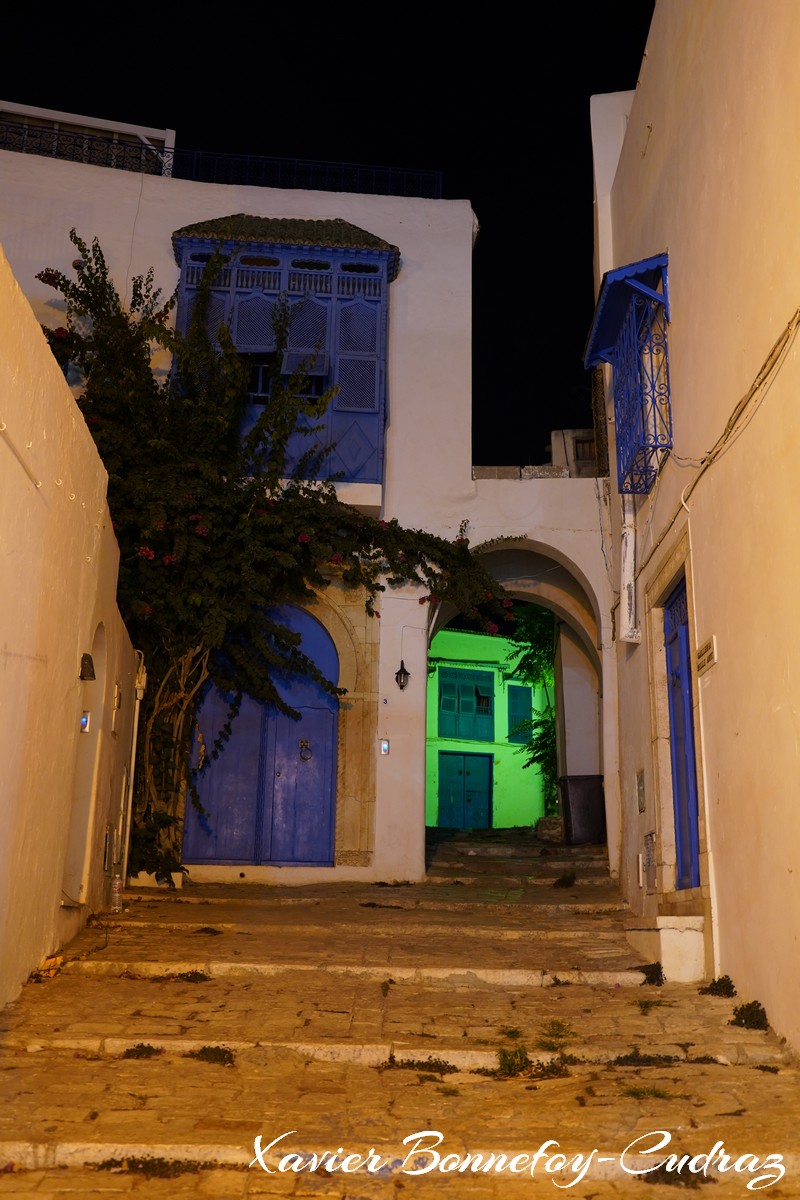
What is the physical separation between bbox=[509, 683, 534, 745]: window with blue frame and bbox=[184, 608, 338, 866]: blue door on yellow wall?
9863mm

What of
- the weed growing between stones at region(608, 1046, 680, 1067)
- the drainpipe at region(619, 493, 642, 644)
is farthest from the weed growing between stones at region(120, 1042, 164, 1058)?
the drainpipe at region(619, 493, 642, 644)

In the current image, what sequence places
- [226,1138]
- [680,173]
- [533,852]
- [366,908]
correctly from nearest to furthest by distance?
1. [226,1138]
2. [680,173]
3. [366,908]
4. [533,852]

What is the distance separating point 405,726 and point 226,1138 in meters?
7.95

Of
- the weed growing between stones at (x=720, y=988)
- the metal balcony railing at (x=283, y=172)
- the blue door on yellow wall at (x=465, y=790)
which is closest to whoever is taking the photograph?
the weed growing between stones at (x=720, y=988)

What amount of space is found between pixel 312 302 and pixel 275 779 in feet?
17.3

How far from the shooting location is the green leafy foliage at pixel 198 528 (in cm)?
1017

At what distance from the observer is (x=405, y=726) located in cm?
1163

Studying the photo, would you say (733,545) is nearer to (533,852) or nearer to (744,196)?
(744,196)

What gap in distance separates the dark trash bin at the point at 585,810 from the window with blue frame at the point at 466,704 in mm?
8365

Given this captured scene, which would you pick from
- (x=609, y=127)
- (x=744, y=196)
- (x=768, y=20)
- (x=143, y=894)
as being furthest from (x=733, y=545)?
(x=609, y=127)

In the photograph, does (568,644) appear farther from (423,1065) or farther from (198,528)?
(423,1065)

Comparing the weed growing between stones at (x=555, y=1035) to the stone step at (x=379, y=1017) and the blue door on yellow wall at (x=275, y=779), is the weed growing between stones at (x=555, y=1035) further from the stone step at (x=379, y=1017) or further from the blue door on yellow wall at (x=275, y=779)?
the blue door on yellow wall at (x=275, y=779)

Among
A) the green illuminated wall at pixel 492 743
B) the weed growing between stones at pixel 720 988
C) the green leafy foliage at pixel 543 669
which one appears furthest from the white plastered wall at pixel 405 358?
the green illuminated wall at pixel 492 743

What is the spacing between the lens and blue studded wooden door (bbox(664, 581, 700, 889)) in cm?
725
